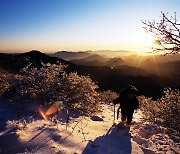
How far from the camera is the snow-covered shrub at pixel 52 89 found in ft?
31.9

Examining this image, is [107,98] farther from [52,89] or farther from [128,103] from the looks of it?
[128,103]

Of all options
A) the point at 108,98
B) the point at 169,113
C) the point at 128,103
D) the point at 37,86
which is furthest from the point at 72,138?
the point at 108,98

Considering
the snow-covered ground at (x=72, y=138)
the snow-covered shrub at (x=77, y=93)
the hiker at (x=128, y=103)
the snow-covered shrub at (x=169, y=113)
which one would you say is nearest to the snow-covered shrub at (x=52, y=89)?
the snow-covered shrub at (x=77, y=93)

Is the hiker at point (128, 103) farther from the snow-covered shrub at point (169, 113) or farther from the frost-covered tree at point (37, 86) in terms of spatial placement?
the frost-covered tree at point (37, 86)

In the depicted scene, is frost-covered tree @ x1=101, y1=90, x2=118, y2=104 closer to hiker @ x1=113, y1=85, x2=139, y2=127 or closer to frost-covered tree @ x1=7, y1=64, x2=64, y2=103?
frost-covered tree @ x1=7, y1=64, x2=64, y2=103

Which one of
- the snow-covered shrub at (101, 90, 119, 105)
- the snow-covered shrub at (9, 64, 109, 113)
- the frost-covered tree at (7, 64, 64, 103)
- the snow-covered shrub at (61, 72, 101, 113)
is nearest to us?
the frost-covered tree at (7, 64, 64, 103)

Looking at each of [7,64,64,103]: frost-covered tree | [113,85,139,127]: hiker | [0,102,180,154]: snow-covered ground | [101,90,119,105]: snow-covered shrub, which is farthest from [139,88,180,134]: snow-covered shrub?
[101,90,119,105]: snow-covered shrub

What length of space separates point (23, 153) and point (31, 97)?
4808 millimetres

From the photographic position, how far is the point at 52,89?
10.1 meters

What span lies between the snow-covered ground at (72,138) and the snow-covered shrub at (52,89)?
3.44ft

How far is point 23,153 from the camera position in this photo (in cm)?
479

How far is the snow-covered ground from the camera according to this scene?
5.27 metres

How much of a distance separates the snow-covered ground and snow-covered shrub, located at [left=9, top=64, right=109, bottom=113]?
3.44 ft

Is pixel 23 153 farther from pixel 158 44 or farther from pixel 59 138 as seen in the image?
pixel 158 44
